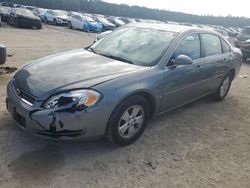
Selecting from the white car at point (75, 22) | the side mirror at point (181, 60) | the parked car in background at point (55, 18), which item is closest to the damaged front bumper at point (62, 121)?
the side mirror at point (181, 60)

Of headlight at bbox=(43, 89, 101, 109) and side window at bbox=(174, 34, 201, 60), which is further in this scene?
side window at bbox=(174, 34, 201, 60)

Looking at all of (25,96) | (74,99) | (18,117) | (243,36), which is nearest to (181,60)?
(74,99)

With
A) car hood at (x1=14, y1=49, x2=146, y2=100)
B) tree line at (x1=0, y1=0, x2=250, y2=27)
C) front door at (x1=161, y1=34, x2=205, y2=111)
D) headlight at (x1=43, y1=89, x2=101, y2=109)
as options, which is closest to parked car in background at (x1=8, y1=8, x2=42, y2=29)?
car hood at (x1=14, y1=49, x2=146, y2=100)

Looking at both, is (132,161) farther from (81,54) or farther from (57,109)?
(81,54)

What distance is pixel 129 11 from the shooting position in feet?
196

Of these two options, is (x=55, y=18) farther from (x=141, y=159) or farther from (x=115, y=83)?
(x=141, y=159)

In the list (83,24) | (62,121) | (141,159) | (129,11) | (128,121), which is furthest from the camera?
(129,11)

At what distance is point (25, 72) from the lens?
406 centimetres

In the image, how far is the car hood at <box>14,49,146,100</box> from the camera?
3564 mm

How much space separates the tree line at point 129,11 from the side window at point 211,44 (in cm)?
4287

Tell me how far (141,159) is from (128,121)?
0.52 metres

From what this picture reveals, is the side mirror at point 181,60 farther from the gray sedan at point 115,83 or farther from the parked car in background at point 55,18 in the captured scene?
the parked car in background at point 55,18

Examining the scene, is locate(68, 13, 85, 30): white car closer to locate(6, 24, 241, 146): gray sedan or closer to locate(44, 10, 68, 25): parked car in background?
locate(44, 10, 68, 25): parked car in background

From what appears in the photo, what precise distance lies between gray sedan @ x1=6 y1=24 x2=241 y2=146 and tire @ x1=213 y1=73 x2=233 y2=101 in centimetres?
72
